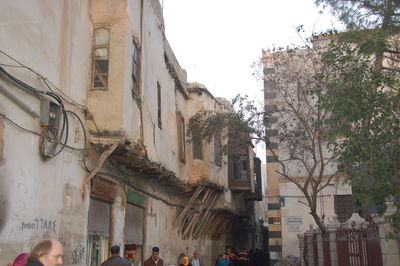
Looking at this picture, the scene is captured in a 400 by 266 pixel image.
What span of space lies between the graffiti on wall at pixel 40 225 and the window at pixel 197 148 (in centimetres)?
1094

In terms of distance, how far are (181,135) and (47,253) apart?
46.0ft

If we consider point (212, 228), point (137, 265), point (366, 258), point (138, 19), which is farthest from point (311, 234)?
point (138, 19)

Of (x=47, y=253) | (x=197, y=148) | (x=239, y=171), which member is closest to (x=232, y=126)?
(x=197, y=148)

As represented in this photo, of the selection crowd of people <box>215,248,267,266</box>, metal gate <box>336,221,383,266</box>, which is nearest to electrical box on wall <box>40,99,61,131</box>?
metal gate <box>336,221,383,266</box>

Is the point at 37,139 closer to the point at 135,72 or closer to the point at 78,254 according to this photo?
the point at 78,254

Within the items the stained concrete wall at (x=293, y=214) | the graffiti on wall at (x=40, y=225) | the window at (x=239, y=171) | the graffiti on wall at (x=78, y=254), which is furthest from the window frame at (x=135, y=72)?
the stained concrete wall at (x=293, y=214)

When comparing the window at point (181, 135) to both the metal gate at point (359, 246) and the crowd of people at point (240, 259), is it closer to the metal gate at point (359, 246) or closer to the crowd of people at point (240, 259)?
the crowd of people at point (240, 259)

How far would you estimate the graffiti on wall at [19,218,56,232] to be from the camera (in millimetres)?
6786

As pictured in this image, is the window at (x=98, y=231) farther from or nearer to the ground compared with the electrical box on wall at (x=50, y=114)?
nearer to the ground

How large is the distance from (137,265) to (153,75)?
210 inches

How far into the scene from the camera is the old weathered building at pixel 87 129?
6.70 m

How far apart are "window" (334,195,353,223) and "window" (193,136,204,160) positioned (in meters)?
9.48

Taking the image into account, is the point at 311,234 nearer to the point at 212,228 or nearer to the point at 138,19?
the point at 212,228

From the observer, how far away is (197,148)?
18688mm
